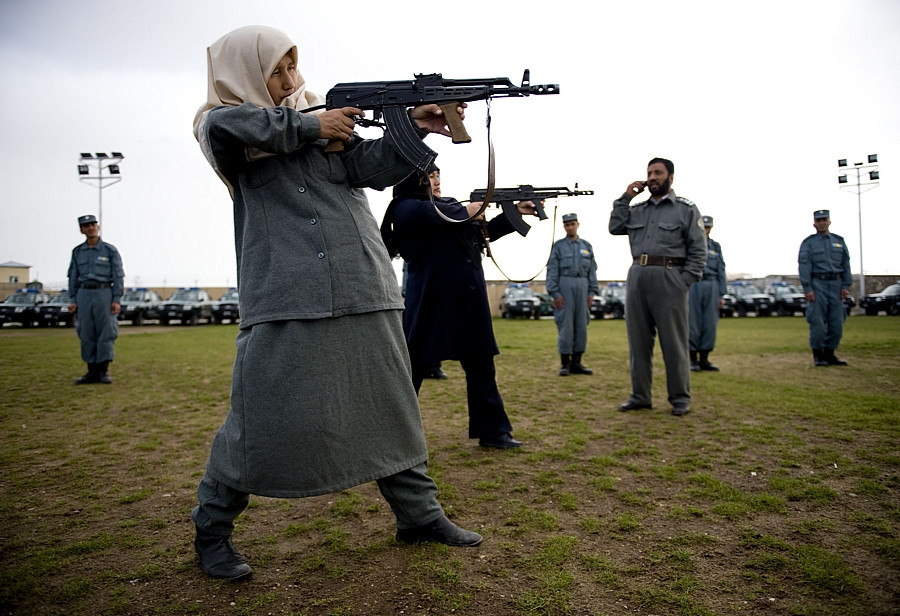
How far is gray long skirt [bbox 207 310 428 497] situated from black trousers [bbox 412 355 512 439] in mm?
1986

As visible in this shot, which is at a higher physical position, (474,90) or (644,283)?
(474,90)

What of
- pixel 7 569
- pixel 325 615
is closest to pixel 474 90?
pixel 325 615

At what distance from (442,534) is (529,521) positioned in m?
0.56

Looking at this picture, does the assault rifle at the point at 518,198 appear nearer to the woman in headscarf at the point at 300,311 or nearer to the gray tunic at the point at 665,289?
the gray tunic at the point at 665,289

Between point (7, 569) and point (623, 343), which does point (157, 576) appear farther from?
point (623, 343)

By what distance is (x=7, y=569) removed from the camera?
283 centimetres

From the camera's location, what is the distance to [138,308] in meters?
29.1

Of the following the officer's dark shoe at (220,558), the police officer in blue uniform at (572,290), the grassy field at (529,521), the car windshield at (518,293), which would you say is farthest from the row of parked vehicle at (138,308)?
the officer's dark shoe at (220,558)

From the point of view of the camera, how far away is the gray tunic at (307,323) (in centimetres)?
252

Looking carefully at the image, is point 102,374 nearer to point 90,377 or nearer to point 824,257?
point 90,377

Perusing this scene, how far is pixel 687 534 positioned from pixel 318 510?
2021 mm

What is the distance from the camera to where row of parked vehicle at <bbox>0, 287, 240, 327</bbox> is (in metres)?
27.4

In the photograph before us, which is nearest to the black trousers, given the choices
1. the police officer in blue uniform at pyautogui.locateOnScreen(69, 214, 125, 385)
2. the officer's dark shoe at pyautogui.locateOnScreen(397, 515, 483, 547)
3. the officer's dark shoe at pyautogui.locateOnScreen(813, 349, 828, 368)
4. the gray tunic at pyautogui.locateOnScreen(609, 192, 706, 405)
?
the officer's dark shoe at pyautogui.locateOnScreen(397, 515, 483, 547)

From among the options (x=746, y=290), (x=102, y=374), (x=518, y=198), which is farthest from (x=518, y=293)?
(x=518, y=198)
